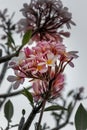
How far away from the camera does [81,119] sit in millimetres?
2082

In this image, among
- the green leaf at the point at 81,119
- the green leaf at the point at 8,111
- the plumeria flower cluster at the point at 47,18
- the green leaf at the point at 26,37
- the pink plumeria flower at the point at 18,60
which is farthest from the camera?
the plumeria flower cluster at the point at 47,18

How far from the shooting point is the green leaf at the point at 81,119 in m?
2.06

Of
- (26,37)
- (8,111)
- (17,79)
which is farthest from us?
(26,37)

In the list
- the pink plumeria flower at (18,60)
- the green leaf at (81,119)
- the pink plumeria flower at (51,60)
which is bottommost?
the green leaf at (81,119)

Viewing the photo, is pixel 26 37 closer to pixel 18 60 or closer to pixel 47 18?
pixel 18 60

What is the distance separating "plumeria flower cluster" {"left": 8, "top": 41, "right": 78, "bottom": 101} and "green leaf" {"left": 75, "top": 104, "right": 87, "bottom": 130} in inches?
7.0

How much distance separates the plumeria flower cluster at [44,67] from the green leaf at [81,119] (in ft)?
0.58

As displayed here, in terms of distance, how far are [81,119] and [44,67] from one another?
1.01ft

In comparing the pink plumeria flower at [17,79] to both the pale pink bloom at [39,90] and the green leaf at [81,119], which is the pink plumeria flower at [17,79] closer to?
the pale pink bloom at [39,90]

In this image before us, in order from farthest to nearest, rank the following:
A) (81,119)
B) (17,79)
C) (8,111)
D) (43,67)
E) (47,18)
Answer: (47,18), (8,111), (17,79), (43,67), (81,119)

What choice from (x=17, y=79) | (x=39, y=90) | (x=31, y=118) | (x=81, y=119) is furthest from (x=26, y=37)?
(x=81, y=119)

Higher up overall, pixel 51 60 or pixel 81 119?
pixel 51 60

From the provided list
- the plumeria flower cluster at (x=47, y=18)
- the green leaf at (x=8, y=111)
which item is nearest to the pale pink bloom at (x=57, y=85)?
Answer: the green leaf at (x=8, y=111)

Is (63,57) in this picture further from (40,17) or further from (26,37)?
(40,17)
